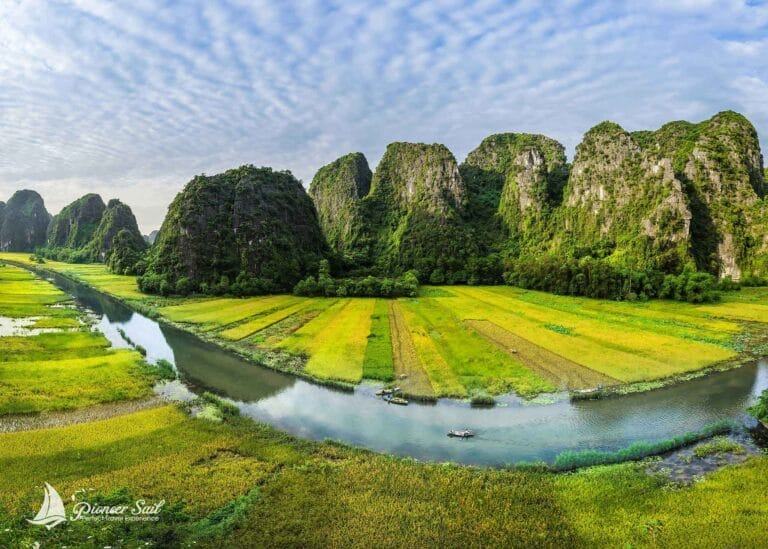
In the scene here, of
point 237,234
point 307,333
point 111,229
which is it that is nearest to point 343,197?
point 237,234

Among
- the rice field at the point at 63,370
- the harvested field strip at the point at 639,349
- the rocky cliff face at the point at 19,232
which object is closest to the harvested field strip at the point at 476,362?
the harvested field strip at the point at 639,349

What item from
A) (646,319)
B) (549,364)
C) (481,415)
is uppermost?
(646,319)

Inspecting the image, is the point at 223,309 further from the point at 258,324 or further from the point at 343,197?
the point at 343,197

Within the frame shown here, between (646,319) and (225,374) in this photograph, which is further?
(646,319)

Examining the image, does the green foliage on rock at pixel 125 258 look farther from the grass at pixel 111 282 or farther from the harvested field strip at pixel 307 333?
the harvested field strip at pixel 307 333

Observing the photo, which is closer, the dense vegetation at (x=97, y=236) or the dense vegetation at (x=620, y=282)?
the dense vegetation at (x=620, y=282)

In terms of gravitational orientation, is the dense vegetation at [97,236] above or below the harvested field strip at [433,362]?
above

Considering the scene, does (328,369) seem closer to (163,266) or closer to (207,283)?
(207,283)
